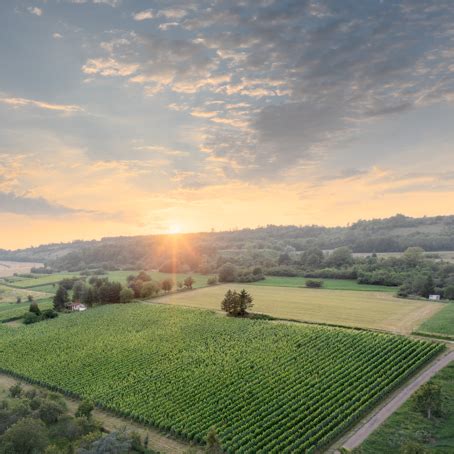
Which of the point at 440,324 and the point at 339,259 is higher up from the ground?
the point at 339,259

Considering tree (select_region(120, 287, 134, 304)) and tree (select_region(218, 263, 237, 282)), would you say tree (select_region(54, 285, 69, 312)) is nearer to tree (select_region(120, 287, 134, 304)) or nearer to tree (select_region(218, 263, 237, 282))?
tree (select_region(120, 287, 134, 304))

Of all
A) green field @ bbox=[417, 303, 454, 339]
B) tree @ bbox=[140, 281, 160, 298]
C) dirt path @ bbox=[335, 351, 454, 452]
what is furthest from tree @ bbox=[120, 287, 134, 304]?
dirt path @ bbox=[335, 351, 454, 452]

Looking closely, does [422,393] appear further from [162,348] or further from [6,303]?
[6,303]

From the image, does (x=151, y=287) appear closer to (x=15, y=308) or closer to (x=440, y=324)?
(x=15, y=308)

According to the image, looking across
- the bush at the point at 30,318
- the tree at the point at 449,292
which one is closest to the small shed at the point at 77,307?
the bush at the point at 30,318

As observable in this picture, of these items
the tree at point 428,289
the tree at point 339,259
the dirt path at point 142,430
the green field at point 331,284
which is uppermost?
the tree at point 339,259

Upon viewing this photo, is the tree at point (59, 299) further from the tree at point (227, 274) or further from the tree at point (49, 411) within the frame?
the tree at point (49, 411)

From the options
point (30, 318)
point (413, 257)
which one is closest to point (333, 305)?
point (413, 257)
